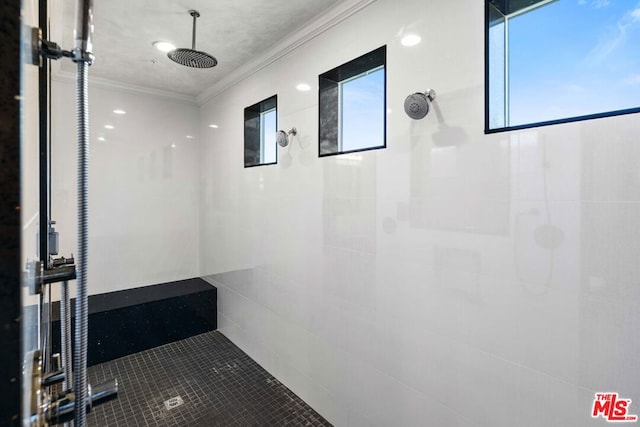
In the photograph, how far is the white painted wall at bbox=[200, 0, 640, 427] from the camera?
1.06 metres

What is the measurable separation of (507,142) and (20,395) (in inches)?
59.7

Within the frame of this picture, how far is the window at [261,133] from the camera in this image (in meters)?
2.65

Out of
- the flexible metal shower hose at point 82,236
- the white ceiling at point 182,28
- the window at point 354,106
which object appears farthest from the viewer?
the white ceiling at point 182,28

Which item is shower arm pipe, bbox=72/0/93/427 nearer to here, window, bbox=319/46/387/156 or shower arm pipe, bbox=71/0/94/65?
shower arm pipe, bbox=71/0/94/65

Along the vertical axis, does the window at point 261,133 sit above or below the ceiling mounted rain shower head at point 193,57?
below

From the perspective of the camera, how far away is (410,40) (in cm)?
155

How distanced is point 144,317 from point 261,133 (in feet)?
6.88

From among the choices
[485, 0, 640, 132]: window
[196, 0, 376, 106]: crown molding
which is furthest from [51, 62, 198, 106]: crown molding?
[485, 0, 640, 132]: window

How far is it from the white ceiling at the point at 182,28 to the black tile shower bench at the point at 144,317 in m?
2.22

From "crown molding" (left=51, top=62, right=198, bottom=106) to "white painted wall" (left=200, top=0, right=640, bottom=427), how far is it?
171 cm

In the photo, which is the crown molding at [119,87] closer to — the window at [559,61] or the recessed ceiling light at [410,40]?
the recessed ceiling light at [410,40]
